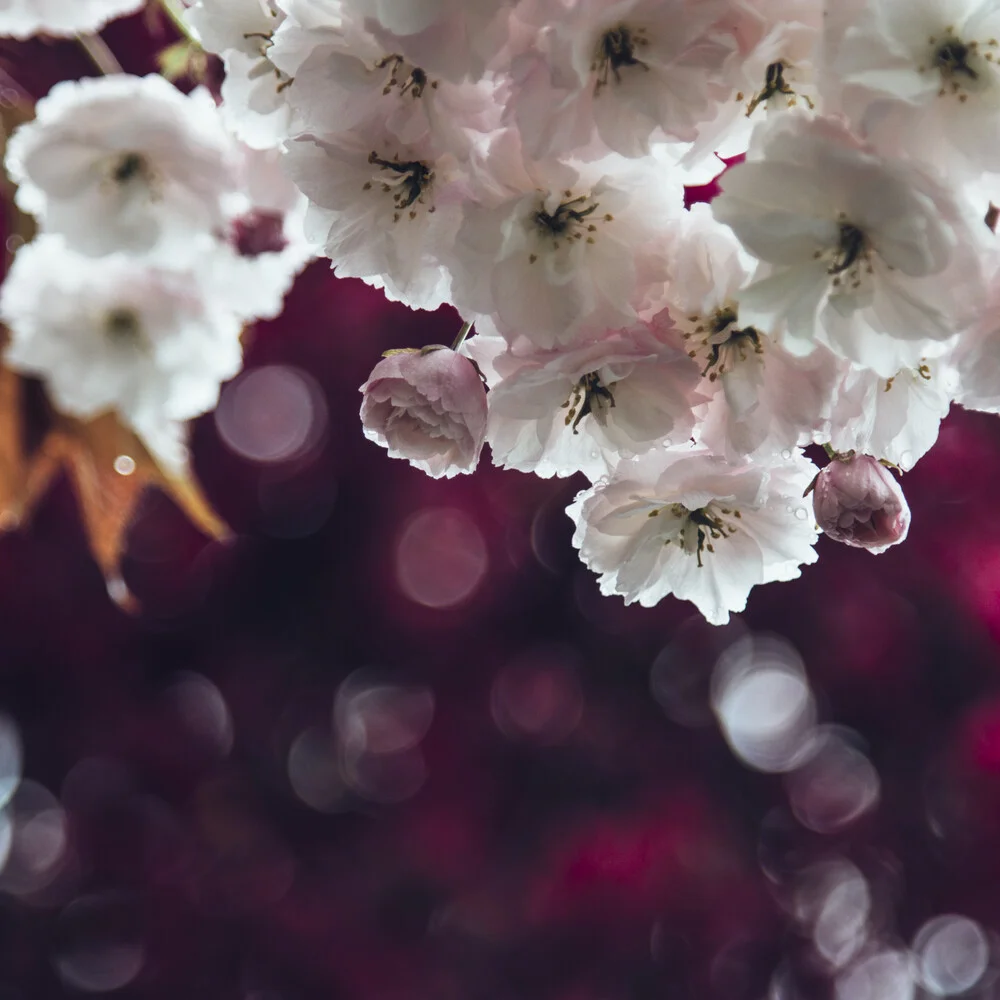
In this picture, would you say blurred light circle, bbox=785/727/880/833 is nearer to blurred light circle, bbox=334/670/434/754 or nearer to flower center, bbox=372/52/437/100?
blurred light circle, bbox=334/670/434/754

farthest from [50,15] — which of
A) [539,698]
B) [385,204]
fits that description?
[539,698]

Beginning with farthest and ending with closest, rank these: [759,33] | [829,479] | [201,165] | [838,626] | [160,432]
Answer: [838,626]
[160,432]
[201,165]
[829,479]
[759,33]

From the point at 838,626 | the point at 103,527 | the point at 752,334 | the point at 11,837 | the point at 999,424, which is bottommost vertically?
the point at 11,837

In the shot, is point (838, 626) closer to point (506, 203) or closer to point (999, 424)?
point (999, 424)

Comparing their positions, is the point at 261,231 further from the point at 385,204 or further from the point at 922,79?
the point at 922,79

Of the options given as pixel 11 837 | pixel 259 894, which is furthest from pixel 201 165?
pixel 11 837

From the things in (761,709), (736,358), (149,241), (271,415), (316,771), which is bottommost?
(316,771)
